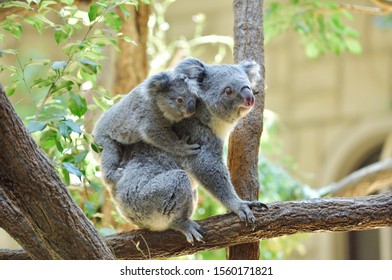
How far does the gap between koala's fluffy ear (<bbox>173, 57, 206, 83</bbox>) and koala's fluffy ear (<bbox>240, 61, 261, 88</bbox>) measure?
8.4 inches

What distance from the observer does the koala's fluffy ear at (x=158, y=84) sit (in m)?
2.80

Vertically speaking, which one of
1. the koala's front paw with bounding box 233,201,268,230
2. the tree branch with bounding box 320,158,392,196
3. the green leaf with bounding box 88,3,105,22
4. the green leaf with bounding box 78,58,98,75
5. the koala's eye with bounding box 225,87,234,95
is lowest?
the tree branch with bounding box 320,158,392,196

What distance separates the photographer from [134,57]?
455 centimetres

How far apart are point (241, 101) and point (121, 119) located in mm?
604

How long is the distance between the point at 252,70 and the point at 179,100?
445 millimetres

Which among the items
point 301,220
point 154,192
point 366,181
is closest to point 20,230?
point 154,192

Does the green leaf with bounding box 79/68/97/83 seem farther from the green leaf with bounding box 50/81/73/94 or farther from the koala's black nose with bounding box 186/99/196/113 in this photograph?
the koala's black nose with bounding box 186/99/196/113

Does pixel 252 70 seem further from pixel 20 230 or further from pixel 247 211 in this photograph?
pixel 20 230

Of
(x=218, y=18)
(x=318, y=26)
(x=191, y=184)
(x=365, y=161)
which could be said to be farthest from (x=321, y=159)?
(x=191, y=184)

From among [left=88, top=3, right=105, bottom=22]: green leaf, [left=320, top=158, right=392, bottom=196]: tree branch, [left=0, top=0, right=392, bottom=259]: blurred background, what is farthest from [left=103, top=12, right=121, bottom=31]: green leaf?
[left=0, top=0, right=392, bottom=259]: blurred background

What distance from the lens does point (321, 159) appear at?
8.05 meters

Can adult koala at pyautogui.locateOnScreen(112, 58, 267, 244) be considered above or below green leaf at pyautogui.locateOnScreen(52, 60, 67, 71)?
below

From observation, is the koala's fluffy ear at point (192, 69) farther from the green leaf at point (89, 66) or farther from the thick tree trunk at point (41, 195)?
the thick tree trunk at point (41, 195)

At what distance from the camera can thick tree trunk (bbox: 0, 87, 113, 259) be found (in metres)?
2.17
